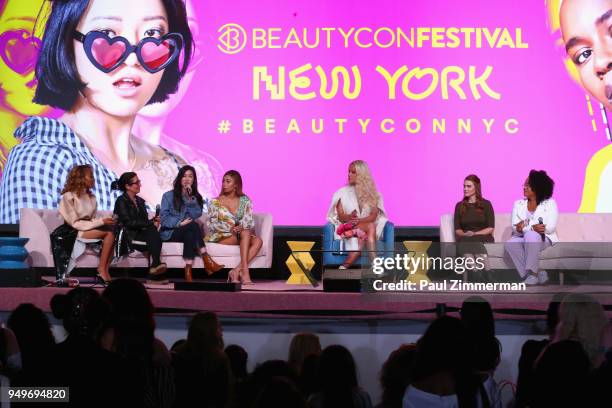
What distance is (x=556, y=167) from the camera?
7770 millimetres

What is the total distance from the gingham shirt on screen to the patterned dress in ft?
3.71

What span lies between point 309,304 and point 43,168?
132 inches

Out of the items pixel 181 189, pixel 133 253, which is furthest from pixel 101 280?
pixel 181 189

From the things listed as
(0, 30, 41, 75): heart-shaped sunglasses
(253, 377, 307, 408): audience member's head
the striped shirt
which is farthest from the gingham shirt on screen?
(253, 377, 307, 408): audience member's head

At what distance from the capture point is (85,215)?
22.2 feet

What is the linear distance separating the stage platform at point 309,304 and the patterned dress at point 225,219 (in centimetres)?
142

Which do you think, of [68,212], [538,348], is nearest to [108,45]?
[68,212]

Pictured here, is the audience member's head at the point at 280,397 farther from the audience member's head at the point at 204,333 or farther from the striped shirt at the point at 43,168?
the striped shirt at the point at 43,168

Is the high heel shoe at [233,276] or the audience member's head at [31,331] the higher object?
the high heel shoe at [233,276]

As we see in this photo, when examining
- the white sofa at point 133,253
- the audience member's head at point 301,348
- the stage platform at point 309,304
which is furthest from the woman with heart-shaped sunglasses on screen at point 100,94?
the audience member's head at point 301,348

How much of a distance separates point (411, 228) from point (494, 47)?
5.69 ft

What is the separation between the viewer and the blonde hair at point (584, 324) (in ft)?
10.9

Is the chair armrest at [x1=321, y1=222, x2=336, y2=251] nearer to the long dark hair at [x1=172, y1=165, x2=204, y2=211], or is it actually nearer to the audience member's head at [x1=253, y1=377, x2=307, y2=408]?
the long dark hair at [x1=172, y1=165, x2=204, y2=211]

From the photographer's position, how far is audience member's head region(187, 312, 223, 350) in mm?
3069
